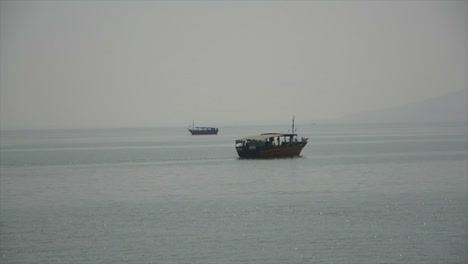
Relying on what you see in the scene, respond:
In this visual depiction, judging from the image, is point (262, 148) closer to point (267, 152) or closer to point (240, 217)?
point (267, 152)

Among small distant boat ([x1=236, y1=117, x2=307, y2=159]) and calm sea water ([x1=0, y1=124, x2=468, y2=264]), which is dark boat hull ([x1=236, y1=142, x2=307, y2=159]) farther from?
calm sea water ([x1=0, y1=124, x2=468, y2=264])

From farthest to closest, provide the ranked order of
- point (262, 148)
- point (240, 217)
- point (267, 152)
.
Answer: point (267, 152)
point (262, 148)
point (240, 217)

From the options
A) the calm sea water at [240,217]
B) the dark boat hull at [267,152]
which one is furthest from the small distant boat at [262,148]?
the calm sea water at [240,217]

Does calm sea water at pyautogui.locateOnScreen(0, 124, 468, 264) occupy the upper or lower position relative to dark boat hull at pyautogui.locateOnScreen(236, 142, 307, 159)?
upper

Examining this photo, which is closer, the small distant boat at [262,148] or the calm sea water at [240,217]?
the calm sea water at [240,217]

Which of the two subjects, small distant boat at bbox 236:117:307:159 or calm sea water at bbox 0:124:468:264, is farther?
small distant boat at bbox 236:117:307:159

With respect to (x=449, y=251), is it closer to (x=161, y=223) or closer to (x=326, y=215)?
(x=326, y=215)

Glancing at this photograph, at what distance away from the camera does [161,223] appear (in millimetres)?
46594

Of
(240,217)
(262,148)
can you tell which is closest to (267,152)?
(262,148)

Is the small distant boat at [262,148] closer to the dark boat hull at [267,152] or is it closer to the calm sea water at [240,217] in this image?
the dark boat hull at [267,152]

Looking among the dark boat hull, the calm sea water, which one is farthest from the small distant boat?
the calm sea water

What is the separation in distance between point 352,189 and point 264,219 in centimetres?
2049

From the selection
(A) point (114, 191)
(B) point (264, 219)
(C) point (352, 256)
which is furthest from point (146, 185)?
(C) point (352, 256)

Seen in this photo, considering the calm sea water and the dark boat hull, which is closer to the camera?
the calm sea water
